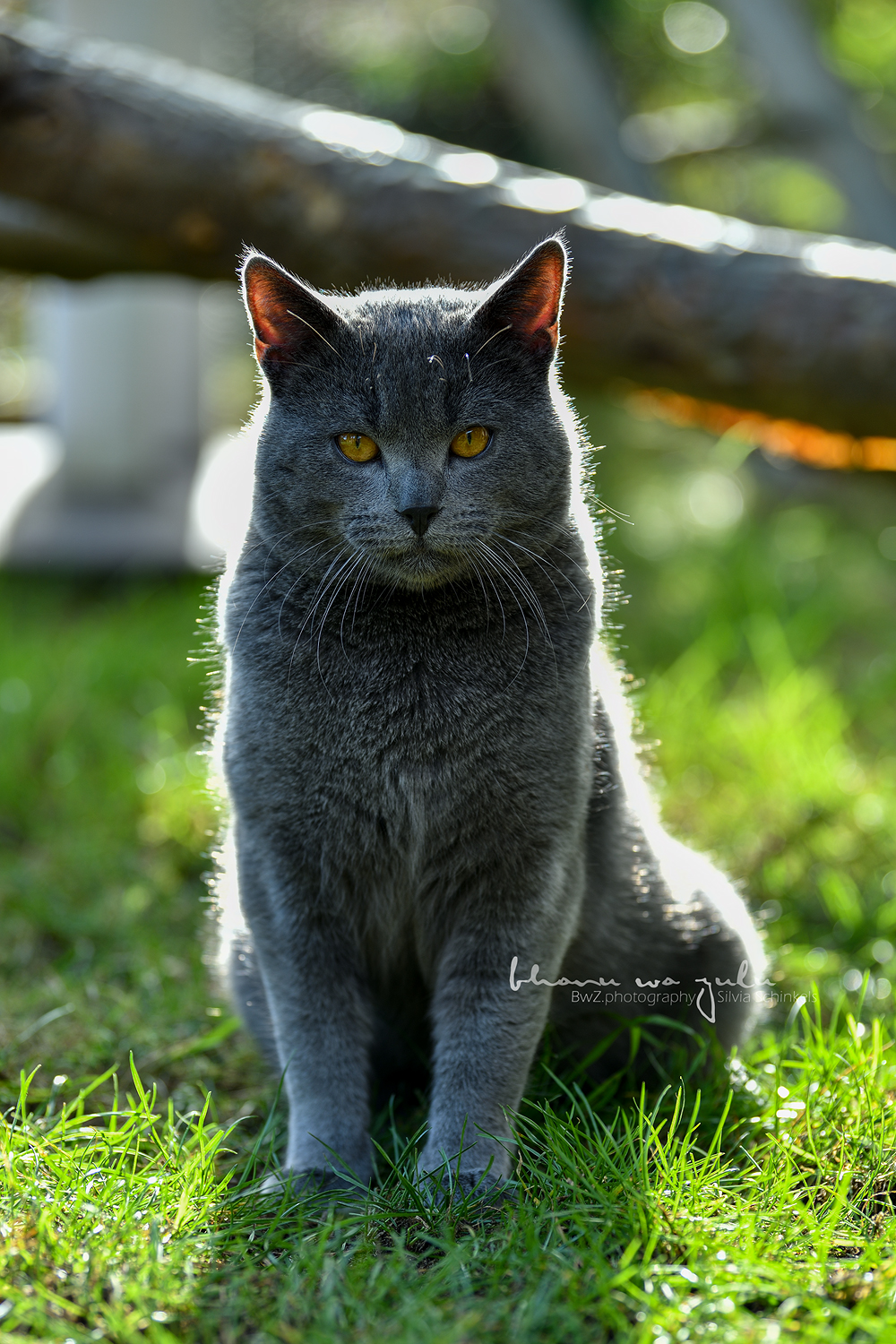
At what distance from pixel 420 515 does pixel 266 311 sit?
Result: 0.36 m

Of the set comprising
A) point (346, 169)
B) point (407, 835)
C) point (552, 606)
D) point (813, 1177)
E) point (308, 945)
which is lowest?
point (813, 1177)

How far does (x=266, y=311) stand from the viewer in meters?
1.51

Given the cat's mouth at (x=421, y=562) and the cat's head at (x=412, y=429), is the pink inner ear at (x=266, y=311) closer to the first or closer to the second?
the cat's head at (x=412, y=429)

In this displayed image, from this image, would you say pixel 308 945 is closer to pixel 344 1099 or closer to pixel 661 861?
pixel 344 1099

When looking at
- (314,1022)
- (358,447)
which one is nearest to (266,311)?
(358,447)

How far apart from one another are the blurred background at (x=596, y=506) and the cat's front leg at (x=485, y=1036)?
Answer: 526 millimetres

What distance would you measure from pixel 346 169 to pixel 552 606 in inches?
59.5

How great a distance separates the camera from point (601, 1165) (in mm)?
1395

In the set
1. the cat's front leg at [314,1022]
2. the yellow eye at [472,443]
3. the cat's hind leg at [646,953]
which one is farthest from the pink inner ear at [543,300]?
the cat's front leg at [314,1022]

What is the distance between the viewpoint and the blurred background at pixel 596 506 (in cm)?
234

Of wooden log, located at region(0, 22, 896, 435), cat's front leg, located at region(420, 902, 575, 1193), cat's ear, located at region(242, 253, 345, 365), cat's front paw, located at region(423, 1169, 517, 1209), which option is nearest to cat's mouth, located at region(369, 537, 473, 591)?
cat's ear, located at region(242, 253, 345, 365)

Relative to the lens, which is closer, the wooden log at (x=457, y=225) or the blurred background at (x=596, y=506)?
the blurred background at (x=596, y=506)

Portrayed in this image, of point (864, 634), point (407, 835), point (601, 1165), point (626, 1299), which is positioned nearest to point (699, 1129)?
point (601, 1165)

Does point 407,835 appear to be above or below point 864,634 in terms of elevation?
below
